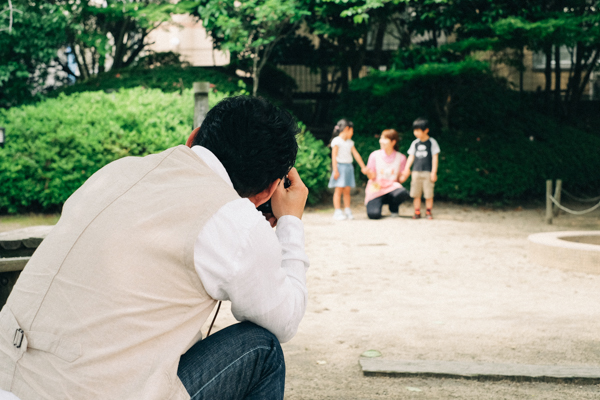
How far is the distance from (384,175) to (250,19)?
5381 mm

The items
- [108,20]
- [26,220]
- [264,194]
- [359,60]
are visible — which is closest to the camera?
[264,194]

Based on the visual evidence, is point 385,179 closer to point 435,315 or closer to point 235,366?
point 435,315

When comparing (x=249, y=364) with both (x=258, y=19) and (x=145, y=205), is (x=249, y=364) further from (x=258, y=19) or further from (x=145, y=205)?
(x=258, y=19)

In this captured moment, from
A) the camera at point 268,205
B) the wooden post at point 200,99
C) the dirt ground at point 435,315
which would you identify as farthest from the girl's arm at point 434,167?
the camera at point 268,205

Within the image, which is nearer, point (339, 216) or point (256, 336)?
point (256, 336)

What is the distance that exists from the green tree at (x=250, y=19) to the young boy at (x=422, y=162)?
3.62 meters

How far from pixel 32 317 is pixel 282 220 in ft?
2.82

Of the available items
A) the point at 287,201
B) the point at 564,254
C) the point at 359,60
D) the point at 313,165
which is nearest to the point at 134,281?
the point at 287,201

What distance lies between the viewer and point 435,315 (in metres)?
4.96

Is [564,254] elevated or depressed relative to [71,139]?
depressed

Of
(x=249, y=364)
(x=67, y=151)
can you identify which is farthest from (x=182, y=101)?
(x=249, y=364)

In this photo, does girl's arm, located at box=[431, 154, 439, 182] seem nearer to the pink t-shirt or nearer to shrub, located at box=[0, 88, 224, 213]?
the pink t-shirt

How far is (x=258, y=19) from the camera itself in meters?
12.9

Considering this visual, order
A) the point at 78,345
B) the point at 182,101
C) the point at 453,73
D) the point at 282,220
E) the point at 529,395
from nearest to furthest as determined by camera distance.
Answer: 1. the point at 78,345
2. the point at 282,220
3. the point at 529,395
4. the point at 182,101
5. the point at 453,73
